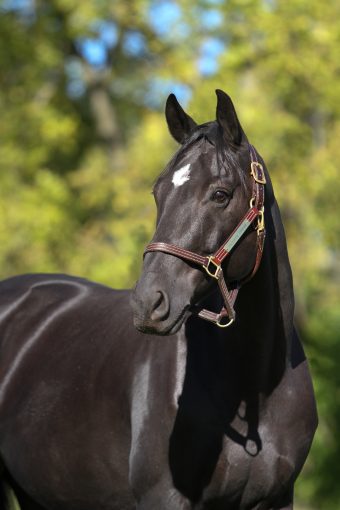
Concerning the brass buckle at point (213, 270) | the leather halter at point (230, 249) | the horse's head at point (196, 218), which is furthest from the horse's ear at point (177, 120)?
the brass buckle at point (213, 270)

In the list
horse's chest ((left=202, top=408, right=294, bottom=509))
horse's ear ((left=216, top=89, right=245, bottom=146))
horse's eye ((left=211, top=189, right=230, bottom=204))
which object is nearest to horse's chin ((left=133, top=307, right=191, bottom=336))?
horse's eye ((left=211, top=189, right=230, bottom=204))

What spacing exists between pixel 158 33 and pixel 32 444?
45.6 ft

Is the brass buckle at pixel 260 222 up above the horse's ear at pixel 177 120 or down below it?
below

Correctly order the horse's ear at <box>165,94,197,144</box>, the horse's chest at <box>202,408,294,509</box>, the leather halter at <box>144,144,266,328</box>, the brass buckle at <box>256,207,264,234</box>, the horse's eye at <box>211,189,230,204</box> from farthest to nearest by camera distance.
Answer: the horse's ear at <box>165,94,197,144</box>
the horse's chest at <box>202,408,294,509</box>
the brass buckle at <box>256,207,264,234</box>
the horse's eye at <box>211,189,230,204</box>
the leather halter at <box>144,144,266,328</box>

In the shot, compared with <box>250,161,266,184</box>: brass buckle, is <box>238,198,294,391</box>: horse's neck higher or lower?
lower

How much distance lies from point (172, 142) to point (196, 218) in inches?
381

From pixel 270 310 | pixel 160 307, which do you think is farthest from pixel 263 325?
pixel 160 307

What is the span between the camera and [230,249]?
3699 millimetres

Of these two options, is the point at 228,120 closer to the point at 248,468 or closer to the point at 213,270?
the point at 213,270

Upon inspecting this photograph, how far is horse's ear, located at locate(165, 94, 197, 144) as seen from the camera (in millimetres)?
4047

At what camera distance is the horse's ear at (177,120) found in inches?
159

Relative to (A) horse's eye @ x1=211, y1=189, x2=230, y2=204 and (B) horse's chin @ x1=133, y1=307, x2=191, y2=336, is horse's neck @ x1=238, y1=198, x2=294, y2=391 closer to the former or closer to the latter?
(A) horse's eye @ x1=211, y1=189, x2=230, y2=204

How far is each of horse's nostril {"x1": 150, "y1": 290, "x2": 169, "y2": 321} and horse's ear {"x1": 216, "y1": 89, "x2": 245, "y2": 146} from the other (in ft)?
2.50

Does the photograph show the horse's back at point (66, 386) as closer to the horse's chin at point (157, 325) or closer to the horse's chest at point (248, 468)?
the horse's chest at point (248, 468)
